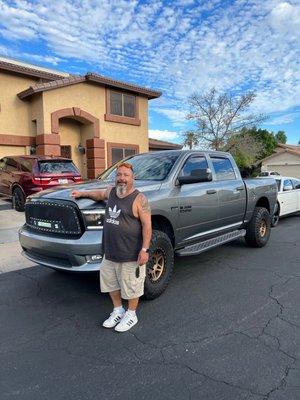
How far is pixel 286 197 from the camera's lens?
1138cm

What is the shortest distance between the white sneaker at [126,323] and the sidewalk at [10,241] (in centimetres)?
308

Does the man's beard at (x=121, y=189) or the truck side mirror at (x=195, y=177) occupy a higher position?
the truck side mirror at (x=195, y=177)

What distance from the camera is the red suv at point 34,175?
36.7 feet

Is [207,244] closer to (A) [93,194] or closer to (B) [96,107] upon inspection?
(A) [93,194]

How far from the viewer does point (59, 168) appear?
11.7 m

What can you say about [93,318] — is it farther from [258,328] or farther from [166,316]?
[258,328]

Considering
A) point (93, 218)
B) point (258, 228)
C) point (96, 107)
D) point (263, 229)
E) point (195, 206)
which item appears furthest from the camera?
point (96, 107)

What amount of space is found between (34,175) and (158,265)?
298 inches

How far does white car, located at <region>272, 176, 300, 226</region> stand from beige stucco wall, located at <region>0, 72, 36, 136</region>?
11701 millimetres

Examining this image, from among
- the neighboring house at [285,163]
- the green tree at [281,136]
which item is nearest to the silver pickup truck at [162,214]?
the neighboring house at [285,163]

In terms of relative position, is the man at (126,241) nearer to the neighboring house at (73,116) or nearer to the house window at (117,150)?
the neighboring house at (73,116)

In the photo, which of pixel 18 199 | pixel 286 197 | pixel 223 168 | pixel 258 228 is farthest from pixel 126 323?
pixel 18 199

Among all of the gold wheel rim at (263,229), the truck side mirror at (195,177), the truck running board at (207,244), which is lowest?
the gold wheel rim at (263,229)

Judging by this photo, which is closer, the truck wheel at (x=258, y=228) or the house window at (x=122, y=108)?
the truck wheel at (x=258, y=228)
